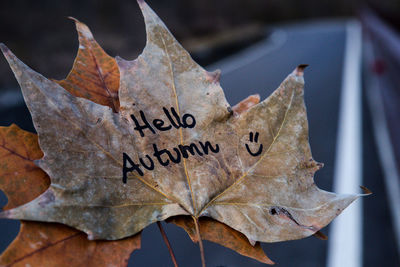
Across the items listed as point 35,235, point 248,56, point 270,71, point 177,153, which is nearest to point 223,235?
point 177,153

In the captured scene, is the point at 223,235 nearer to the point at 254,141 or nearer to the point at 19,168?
the point at 254,141

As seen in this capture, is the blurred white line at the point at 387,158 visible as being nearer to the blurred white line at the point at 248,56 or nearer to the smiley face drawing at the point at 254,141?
the smiley face drawing at the point at 254,141

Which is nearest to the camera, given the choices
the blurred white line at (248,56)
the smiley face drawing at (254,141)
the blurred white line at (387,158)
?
the smiley face drawing at (254,141)

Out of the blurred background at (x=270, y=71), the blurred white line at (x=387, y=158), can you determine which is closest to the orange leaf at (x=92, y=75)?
the blurred background at (x=270, y=71)

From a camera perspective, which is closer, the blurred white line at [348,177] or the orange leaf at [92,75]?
the orange leaf at [92,75]

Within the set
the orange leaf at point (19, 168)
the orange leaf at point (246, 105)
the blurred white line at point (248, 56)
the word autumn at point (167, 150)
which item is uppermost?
the blurred white line at point (248, 56)

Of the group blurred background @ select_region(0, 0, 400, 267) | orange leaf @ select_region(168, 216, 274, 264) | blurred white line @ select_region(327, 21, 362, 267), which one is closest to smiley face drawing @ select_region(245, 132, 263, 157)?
orange leaf @ select_region(168, 216, 274, 264)

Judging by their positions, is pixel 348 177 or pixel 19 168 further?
pixel 348 177

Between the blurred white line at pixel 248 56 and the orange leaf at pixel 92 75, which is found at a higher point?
the blurred white line at pixel 248 56
